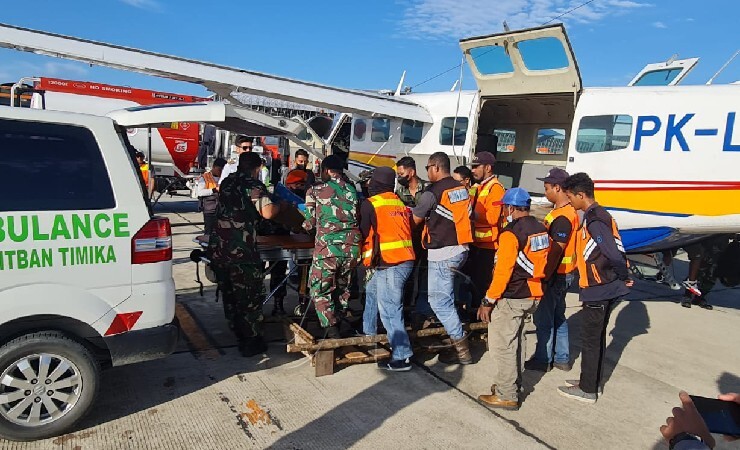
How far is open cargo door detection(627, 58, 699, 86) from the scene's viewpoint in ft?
29.0

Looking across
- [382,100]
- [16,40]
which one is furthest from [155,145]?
[16,40]

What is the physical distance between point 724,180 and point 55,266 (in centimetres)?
692

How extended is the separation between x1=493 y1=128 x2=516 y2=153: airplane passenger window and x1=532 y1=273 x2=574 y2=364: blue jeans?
19.7 ft

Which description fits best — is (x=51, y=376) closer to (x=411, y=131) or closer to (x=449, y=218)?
(x=449, y=218)

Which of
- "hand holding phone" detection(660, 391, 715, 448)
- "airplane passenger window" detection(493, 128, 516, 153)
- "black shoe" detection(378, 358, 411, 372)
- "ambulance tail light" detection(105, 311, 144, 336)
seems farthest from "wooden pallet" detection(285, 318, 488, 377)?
"airplane passenger window" detection(493, 128, 516, 153)

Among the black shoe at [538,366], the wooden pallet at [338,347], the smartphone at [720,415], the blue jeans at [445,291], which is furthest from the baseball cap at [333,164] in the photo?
the smartphone at [720,415]

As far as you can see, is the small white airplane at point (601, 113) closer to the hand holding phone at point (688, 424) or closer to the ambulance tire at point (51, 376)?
the ambulance tire at point (51, 376)

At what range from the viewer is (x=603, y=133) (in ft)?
23.6

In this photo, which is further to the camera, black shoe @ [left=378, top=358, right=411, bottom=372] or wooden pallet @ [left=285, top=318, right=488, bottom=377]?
black shoe @ [left=378, top=358, right=411, bottom=372]

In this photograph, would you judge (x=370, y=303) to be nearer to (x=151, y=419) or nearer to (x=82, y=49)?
(x=151, y=419)

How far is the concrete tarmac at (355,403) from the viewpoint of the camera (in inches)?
139

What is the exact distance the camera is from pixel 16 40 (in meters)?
6.02

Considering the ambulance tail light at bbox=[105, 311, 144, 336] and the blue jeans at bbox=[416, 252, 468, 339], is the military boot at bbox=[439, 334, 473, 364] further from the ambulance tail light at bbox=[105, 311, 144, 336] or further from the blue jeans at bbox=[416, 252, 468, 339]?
the ambulance tail light at bbox=[105, 311, 144, 336]

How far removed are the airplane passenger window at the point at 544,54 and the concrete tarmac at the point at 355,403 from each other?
3.94 metres
